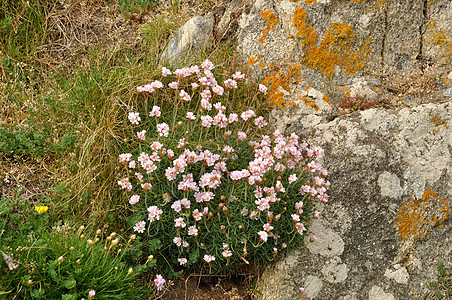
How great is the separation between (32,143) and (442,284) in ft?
12.4

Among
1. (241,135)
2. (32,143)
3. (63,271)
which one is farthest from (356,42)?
(63,271)

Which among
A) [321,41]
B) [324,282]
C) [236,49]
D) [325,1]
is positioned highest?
[325,1]

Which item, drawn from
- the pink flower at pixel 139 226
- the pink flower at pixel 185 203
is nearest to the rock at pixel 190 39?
the pink flower at pixel 185 203

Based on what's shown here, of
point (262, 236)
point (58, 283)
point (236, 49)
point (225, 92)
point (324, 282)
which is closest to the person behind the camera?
point (58, 283)

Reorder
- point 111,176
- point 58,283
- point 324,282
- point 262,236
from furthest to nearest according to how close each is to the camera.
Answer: point 111,176, point 324,282, point 262,236, point 58,283

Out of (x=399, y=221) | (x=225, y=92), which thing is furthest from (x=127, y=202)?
(x=399, y=221)

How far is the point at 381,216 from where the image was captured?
347cm

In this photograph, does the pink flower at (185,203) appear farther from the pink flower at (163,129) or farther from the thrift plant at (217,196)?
the pink flower at (163,129)

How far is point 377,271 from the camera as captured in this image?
337 cm

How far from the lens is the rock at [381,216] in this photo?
3.35 m

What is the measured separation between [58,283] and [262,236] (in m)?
1.44

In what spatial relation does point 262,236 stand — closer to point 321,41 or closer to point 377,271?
point 377,271

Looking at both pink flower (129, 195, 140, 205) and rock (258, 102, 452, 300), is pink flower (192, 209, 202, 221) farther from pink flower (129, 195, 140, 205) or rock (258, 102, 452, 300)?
rock (258, 102, 452, 300)

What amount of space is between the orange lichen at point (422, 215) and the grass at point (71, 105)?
1.66 metres
